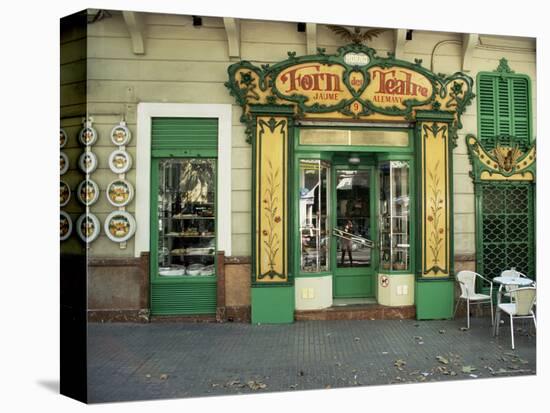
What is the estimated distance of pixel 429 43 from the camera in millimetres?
5383

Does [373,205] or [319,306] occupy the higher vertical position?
[373,205]

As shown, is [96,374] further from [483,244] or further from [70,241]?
[483,244]

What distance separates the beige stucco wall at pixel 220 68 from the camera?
4.66 meters

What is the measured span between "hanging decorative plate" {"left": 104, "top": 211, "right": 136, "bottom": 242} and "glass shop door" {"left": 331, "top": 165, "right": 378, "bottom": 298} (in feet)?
10.0

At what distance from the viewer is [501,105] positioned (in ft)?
18.5

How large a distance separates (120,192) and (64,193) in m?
1.32

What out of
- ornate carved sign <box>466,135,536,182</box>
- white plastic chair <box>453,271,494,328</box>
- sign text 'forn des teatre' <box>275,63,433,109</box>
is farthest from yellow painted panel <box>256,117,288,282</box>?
ornate carved sign <box>466,135,536,182</box>

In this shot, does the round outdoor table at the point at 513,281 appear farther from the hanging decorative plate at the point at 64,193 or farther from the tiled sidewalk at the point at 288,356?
the hanging decorative plate at the point at 64,193

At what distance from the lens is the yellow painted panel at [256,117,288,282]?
5.28 metres

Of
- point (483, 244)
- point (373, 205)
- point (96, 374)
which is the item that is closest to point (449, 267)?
point (483, 244)

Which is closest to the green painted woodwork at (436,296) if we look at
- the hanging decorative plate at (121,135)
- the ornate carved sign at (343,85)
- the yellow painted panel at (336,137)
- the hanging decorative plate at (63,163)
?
the yellow painted panel at (336,137)

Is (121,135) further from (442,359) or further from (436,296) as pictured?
(436,296)

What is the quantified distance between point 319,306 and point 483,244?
2.65 metres

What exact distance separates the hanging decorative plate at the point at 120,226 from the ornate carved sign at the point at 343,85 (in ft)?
6.78
